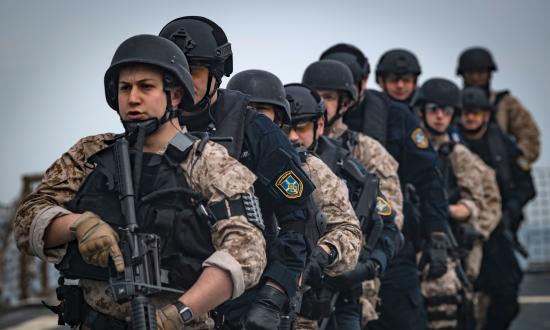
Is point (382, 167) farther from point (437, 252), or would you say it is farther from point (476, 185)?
point (476, 185)

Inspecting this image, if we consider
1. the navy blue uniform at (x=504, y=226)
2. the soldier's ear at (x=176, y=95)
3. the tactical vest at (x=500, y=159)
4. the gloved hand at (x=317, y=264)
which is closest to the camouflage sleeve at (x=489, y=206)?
the navy blue uniform at (x=504, y=226)

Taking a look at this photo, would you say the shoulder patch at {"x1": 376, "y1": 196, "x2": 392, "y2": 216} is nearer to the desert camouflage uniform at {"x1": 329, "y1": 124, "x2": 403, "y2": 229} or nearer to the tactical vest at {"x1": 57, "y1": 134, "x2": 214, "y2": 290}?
the desert camouflage uniform at {"x1": 329, "y1": 124, "x2": 403, "y2": 229}

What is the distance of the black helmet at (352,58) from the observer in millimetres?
8609

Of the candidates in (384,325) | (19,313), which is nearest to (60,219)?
(384,325)

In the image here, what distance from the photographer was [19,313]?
48.0 ft

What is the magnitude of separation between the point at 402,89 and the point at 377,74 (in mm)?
279

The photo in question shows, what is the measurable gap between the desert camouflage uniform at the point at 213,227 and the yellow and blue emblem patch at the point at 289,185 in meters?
0.52

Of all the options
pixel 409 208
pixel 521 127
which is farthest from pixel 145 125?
pixel 521 127

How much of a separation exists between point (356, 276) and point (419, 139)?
2190mm

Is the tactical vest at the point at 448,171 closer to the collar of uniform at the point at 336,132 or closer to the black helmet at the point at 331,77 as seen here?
the black helmet at the point at 331,77

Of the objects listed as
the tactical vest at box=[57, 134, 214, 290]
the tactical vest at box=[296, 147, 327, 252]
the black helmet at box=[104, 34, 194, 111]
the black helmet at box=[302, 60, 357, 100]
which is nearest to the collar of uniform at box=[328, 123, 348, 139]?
the black helmet at box=[302, 60, 357, 100]

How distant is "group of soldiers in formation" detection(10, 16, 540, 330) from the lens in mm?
4352

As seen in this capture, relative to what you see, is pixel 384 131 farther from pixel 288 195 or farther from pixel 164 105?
pixel 164 105

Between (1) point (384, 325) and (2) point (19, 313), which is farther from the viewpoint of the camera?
(2) point (19, 313)
